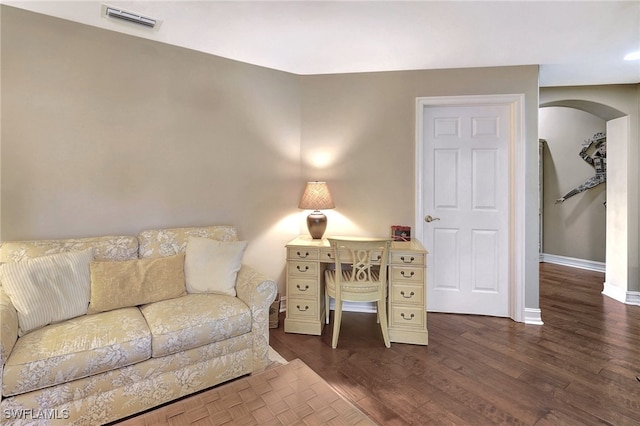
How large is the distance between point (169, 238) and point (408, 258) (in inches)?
75.1

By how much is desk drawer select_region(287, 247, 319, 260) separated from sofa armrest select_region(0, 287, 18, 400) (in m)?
1.68

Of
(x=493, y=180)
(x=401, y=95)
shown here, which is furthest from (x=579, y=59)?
(x=401, y=95)

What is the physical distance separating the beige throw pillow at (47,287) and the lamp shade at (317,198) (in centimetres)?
171

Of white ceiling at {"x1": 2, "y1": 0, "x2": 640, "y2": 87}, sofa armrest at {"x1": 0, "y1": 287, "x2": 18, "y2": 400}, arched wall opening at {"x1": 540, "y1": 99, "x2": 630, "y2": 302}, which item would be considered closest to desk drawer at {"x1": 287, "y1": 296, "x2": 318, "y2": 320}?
sofa armrest at {"x1": 0, "y1": 287, "x2": 18, "y2": 400}

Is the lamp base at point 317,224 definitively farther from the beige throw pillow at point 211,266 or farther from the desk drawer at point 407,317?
the desk drawer at point 407,317

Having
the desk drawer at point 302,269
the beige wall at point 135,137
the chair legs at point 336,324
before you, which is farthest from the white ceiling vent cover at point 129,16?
the chair legs at point 336,324

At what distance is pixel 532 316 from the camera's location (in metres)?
2.69

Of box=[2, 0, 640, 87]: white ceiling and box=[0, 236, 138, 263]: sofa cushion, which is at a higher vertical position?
box=[2, 0, 640, 87]: white ceiling

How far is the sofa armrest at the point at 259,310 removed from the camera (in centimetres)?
189

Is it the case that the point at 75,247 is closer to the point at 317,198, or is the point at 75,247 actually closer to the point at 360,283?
the point at 317,198

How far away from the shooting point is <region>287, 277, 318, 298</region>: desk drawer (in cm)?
251

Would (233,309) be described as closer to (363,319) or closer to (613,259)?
(363,319)

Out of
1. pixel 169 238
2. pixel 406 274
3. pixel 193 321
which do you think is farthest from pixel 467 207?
pixel 169 238

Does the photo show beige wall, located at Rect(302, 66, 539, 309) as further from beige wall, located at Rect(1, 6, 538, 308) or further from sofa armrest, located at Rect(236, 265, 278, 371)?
sofa armrest, located at Rect(236, 265, 278, 371)
